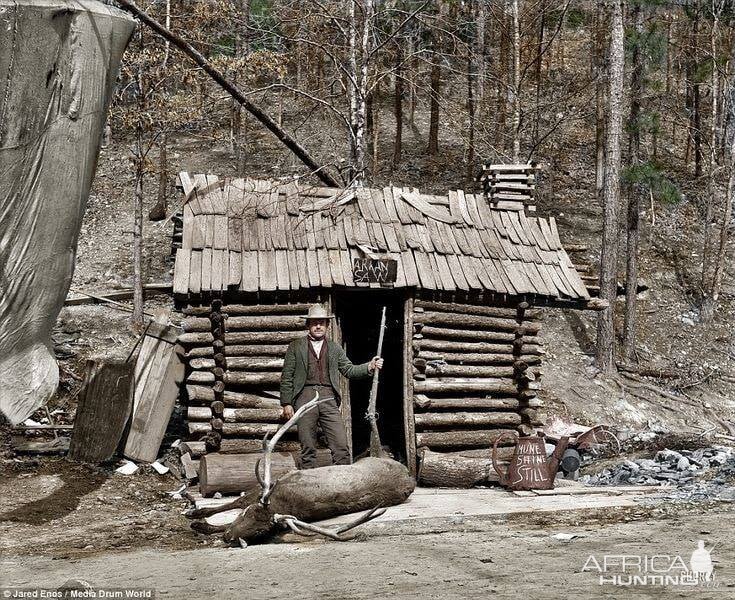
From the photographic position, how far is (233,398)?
1024 cm

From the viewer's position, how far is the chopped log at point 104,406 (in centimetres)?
1036

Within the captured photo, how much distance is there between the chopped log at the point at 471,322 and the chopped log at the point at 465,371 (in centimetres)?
49

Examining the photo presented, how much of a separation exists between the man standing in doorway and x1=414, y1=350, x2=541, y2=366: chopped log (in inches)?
70.0

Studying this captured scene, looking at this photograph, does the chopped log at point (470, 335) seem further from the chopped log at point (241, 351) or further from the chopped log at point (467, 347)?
the chopped log at point (241, 351)

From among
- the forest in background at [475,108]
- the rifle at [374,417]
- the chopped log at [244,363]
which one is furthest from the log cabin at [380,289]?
the forest in background at [475,108]

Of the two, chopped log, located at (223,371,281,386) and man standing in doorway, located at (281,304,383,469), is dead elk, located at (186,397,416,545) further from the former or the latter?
chopped log, located at (223,371,281,386)

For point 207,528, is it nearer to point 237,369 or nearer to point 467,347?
point 237,369

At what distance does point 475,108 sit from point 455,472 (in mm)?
20633

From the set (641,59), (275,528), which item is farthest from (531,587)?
(641,59)

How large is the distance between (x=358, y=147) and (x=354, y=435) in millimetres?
4711

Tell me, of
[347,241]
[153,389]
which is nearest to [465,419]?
[347,241]

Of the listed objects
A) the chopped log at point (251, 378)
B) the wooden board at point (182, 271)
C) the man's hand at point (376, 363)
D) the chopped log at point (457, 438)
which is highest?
the wooden board at point (182, 271)

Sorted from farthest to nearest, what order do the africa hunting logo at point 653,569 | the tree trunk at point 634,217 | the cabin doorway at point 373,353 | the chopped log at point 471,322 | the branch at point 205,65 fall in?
the tree trunk at point 634,217
the cabin doorway at point 373,353
the chopped log at point 471,322
the africa hunting logo at point 653,569
the branch at point 205,65

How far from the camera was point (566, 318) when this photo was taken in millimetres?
22422
